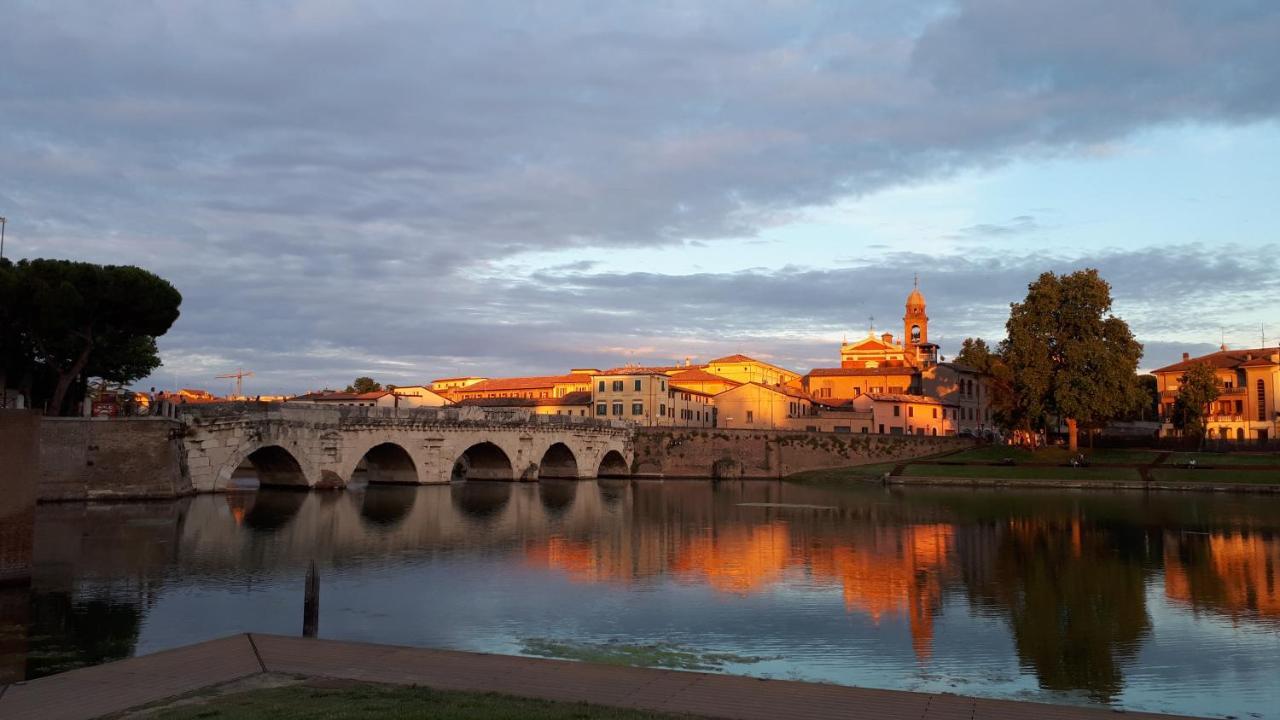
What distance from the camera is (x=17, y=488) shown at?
21312 mm

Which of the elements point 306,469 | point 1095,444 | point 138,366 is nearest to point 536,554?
point 306,469

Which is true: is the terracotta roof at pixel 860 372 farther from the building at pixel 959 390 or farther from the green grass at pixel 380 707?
the green grass at pixel 380 707

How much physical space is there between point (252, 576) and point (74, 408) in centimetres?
4346

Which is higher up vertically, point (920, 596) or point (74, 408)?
point (74, 408)

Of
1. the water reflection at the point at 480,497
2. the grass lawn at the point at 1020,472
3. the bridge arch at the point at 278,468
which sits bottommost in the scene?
the water reflection at the point at 480,497

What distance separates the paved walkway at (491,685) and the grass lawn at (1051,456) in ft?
229

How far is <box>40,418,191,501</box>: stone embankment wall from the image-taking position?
43375 millimetres

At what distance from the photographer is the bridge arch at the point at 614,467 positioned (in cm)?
8750

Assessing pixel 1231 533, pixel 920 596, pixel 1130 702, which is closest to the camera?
pixel 1130 702

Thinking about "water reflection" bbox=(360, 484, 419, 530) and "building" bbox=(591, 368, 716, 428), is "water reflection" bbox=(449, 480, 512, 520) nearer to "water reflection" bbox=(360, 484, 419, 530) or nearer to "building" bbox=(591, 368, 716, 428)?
"water reflection" bbox=(360, 484, 419, 530)

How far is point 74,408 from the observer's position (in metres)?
61.9

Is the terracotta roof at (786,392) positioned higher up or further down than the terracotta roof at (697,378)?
further down

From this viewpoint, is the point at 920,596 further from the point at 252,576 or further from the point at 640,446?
the point at 640,446

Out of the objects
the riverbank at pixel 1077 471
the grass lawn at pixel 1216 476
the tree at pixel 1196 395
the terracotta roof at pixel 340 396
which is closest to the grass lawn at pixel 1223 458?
the riverbank at pixel 1077 471
